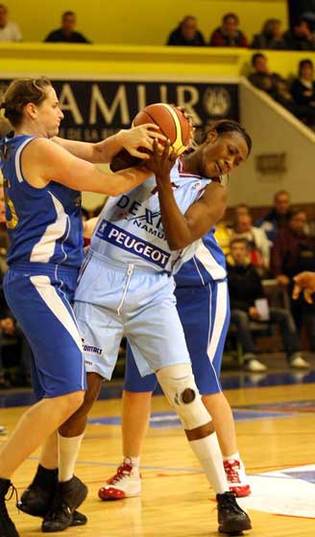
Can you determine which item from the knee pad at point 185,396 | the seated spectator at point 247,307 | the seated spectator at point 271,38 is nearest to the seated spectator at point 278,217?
the seated spectator at point 247,307

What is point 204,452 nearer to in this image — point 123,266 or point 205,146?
point 123,266

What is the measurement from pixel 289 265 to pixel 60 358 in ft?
33.0

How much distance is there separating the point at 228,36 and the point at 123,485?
13.6 metres

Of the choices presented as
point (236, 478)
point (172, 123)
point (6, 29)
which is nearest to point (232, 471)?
point (236, 478)

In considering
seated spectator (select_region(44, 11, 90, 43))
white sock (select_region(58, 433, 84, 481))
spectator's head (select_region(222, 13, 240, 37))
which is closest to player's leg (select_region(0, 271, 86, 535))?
white sock (select_region(58, 433, 84, 481))

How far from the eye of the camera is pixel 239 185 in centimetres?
1866

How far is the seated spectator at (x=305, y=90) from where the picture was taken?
18.3 metres

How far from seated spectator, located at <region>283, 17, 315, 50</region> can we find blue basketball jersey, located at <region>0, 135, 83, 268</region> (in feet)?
47.8

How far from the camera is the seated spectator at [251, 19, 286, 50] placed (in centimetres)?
1902

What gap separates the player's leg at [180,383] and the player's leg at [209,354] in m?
0.65

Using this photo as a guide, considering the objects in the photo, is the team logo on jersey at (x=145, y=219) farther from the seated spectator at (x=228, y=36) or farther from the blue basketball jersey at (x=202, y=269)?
the seated spectator at (x=228, y=36)

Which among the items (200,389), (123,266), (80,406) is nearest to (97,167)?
(123,266)

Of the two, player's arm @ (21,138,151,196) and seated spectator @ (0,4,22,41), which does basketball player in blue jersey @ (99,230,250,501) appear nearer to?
player's arm @ (21,138,151,196)

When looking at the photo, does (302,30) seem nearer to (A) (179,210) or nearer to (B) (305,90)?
(B) (305,90)
